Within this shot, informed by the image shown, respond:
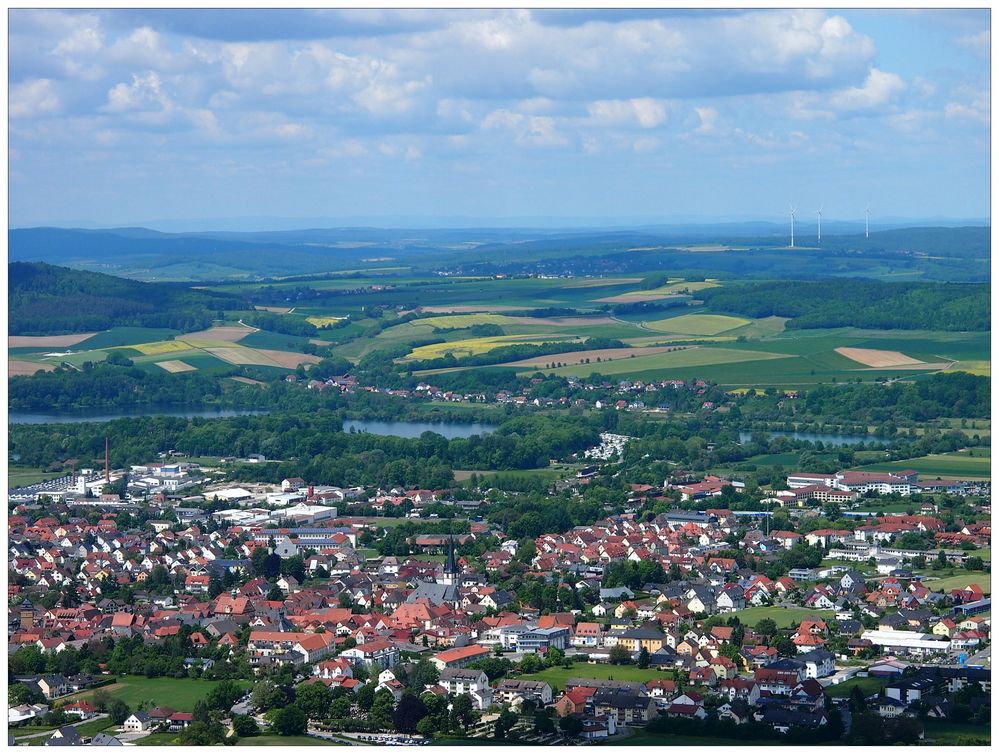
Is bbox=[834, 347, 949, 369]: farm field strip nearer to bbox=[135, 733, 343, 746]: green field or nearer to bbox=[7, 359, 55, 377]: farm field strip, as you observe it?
bbox=[7, 359, 55, 377]: farm field strip

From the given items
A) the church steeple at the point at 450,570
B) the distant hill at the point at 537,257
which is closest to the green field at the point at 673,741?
the church steeple at the point at 450,570

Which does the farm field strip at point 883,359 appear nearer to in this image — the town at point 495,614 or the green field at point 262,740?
the town at point 495,614

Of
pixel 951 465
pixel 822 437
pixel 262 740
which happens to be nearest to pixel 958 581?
pixel 262 740

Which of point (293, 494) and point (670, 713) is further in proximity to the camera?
point (293, 494)

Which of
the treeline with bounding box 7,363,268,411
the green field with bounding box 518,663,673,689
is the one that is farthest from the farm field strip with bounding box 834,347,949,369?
the green field with bounding box 518,663,673,689

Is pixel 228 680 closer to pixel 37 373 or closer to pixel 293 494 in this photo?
pixel 293 494

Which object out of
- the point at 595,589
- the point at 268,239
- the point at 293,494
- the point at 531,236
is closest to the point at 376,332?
the point at 293,494
